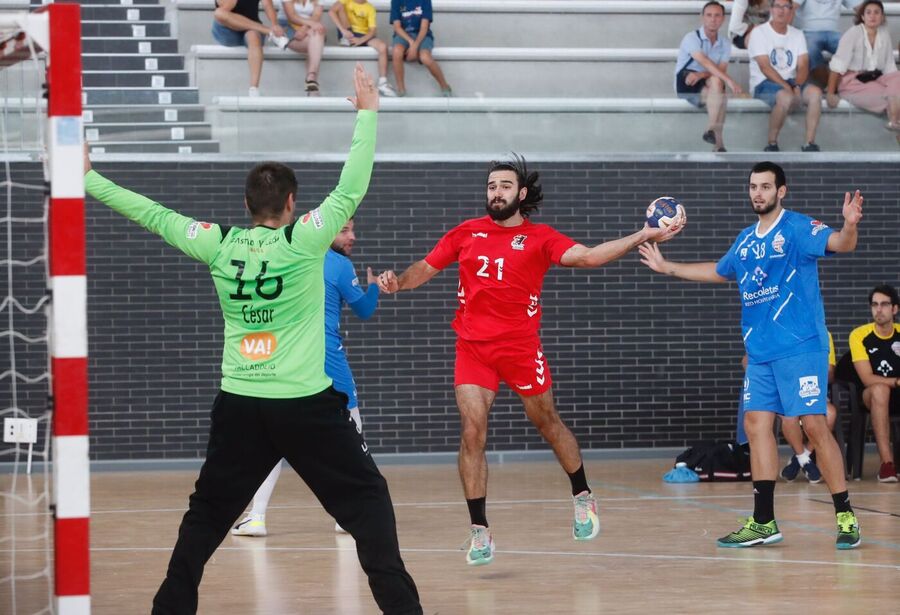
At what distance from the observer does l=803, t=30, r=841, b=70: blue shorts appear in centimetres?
1368

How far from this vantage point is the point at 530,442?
40.5 ft

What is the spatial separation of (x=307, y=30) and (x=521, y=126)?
252 centimetres

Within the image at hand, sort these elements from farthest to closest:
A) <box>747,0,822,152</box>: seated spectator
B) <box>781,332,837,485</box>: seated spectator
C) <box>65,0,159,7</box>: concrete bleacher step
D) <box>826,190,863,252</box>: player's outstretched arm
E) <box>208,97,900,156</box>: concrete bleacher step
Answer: <box>65,0,159,7</box>: concrete bleacher step → <box>747,0,822,152</box>: seated spectator → <box>208,97,900,156</box>: concrete bleacher step → <box>781,332,837,485</box>: seated spectator → <box>826,190,863,252</box>: player's outstretched arm

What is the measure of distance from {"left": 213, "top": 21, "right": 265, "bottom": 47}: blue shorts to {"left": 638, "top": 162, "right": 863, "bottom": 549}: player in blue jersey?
23.7 ft

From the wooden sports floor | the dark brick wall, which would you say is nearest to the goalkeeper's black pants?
the wooden sports floor

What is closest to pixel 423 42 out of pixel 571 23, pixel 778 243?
pixel 571 23

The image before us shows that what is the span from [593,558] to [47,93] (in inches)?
156

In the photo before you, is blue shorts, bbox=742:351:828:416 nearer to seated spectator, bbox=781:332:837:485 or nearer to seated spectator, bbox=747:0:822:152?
seated spectator, bbox=781:332:837:485

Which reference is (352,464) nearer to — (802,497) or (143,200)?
(143,200)

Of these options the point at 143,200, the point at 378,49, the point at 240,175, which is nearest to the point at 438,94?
the point at 378,49

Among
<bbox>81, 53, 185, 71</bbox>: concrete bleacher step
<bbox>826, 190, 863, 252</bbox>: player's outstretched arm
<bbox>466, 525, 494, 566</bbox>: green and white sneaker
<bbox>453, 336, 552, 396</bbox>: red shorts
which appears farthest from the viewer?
<bbox>81, 53, 185, 71</bbox>: concrete bleacher step

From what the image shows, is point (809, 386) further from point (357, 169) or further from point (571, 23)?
point (571, 23)

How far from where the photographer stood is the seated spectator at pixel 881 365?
10445 mm

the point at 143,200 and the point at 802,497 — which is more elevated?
the point at 143,200
